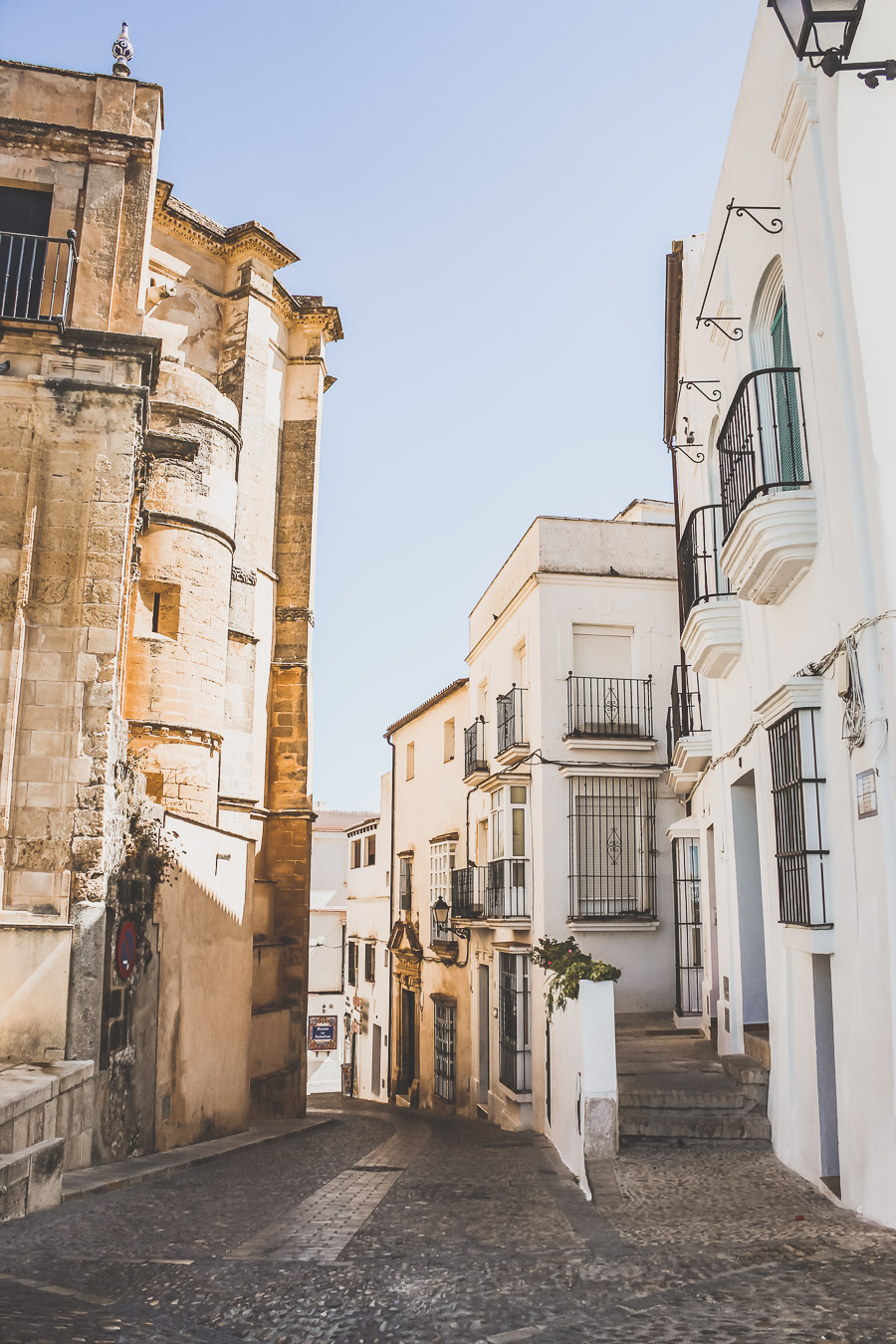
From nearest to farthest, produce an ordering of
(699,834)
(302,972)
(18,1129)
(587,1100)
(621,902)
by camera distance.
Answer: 1. (18,1129)
2. (587,1100)
3. (699,834)
4. (621,902)
5. (302,972)

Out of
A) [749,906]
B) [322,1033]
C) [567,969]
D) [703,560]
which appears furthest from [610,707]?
[322,1033]

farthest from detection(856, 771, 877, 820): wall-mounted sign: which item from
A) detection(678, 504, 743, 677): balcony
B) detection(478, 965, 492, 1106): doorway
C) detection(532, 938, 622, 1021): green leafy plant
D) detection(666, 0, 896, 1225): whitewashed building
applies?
detection(478, 965, 492, 1106): doorway

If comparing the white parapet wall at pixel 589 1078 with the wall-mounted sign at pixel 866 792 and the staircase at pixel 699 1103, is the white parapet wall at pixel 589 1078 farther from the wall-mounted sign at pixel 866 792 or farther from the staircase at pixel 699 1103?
the wall-mounted sign at pixel 866 792

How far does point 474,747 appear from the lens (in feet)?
67.8

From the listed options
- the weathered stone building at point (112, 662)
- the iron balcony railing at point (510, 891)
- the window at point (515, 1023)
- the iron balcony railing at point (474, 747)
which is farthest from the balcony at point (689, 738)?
the weathered stone building at point (112, 662)

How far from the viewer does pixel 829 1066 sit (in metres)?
6.92

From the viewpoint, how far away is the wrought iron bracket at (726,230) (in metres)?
7.76

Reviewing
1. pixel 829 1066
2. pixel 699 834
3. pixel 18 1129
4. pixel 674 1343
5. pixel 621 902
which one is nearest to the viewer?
pixel 674 1343

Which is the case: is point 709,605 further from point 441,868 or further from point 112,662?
point 441,868

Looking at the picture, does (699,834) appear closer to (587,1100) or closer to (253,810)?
(587,1100)

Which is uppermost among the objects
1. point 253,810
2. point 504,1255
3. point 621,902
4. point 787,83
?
point 787,83

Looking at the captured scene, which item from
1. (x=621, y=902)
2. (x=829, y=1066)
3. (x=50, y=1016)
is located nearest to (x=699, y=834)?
(x=621, y=902)

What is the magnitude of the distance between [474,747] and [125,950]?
12.2 metres

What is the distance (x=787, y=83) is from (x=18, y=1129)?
8.12 metres
